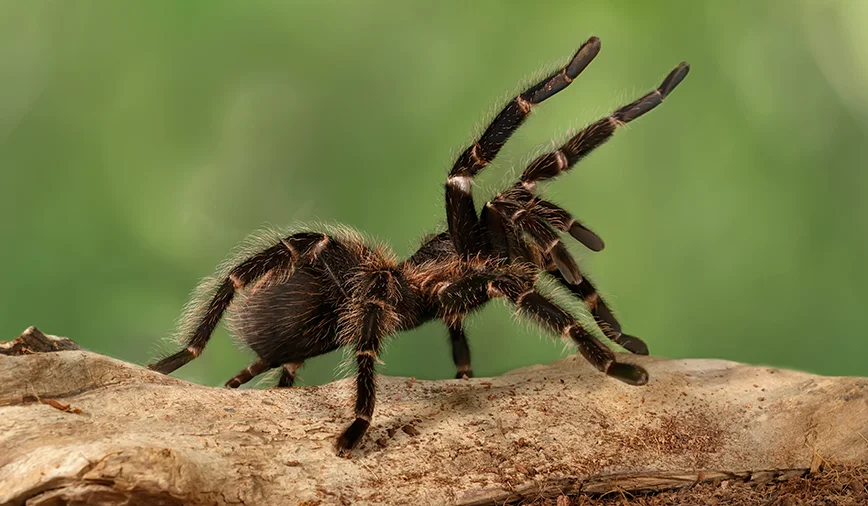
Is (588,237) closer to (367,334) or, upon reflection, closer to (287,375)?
(367,334)

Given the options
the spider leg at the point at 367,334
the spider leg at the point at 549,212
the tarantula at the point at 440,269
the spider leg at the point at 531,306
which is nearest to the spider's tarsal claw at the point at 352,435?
the spider leg at the point at 367,334

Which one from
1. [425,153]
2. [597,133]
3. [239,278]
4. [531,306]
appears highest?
[425,153]

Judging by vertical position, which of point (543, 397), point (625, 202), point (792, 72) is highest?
point (792, 72)

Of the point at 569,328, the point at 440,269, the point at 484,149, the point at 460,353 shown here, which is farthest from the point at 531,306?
the point at 460,353

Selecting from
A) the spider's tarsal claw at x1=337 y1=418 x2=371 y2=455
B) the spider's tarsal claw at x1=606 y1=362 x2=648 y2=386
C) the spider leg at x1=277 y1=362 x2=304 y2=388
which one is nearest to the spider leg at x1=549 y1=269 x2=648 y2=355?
the spider's tarsal claw at x1=606 y1=362 x2=648 y2=386

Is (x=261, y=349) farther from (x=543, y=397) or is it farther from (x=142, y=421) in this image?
(x=543, y=397)

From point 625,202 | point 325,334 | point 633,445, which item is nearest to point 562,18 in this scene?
point 625,202
